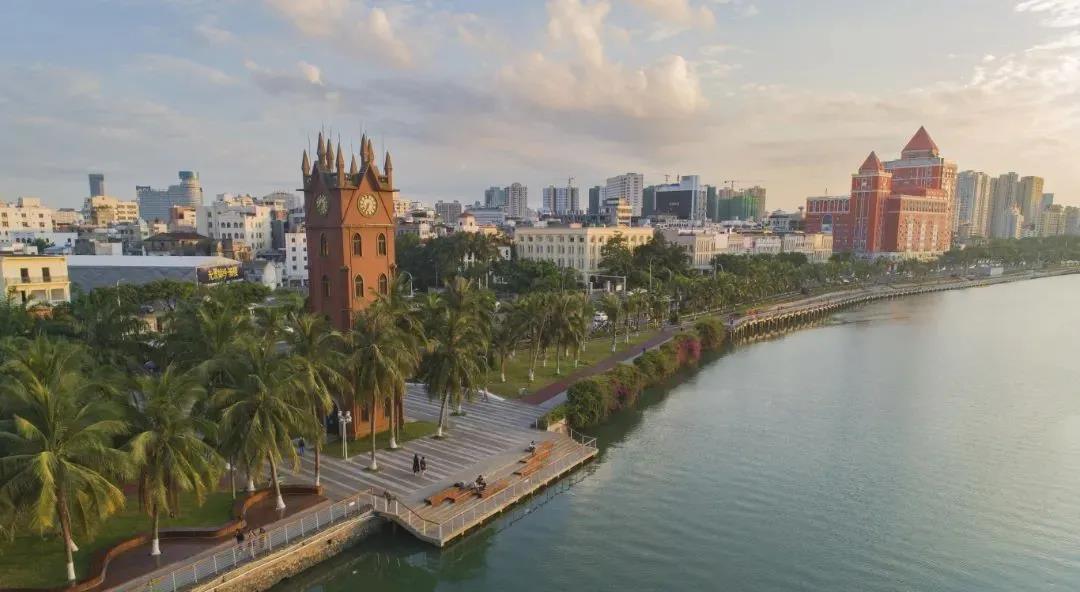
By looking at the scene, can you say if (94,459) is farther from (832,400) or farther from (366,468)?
(832,400)

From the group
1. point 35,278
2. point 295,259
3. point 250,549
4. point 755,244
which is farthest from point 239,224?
point 250,549

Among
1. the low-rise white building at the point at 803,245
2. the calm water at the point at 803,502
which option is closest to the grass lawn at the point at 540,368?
the calm water at the point at 803,502

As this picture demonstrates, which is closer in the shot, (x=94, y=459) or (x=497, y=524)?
(x=94, y=459)

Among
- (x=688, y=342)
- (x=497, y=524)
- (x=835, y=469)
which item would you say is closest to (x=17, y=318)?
(x=497, y=524)

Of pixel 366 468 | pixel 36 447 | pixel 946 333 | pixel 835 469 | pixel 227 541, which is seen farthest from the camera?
pixel 946 333

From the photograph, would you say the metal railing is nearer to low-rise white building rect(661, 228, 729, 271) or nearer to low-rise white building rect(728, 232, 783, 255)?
low-rise white building rect(661, 228, 729, 271)

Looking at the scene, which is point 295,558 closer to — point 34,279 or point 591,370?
point 591,370

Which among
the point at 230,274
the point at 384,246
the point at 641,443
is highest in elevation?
the point at 384,246

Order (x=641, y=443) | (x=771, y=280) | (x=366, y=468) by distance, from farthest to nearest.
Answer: (x=771, y=280) < (x=641, y=443) < (x=366, y=468)
